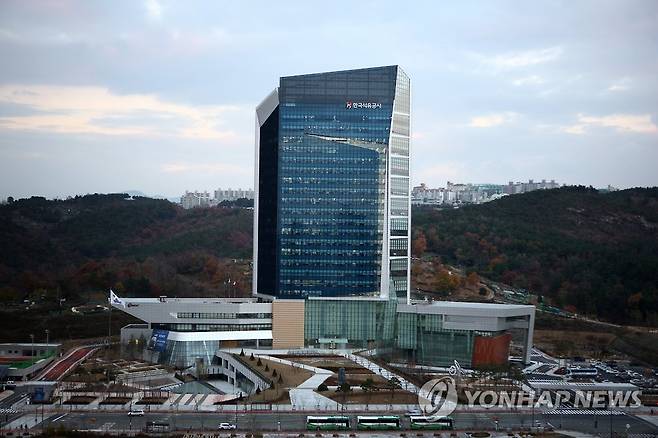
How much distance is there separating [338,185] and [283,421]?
23865mm

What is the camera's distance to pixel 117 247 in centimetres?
12281

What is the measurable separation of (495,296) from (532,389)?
4144 cm

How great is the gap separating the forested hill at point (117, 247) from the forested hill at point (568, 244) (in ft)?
92.9

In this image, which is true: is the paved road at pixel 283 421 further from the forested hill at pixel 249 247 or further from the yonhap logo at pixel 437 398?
the forested hill at pixel 249 247

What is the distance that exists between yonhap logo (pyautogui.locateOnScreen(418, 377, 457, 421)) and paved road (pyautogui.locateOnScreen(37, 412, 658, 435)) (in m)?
0.97

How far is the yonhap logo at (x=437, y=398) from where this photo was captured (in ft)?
135

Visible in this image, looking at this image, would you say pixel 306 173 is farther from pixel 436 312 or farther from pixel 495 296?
pixel 495 296

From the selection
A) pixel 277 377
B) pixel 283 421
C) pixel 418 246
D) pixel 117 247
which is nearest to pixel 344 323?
pixel 277 377

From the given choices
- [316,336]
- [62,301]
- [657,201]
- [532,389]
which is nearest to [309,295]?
[316,336]

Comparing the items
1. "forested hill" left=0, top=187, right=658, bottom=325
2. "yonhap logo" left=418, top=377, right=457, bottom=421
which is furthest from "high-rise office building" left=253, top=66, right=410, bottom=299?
"forested hill" left=0, top=187, right=658, bottom=325

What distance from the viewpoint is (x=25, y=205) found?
139m

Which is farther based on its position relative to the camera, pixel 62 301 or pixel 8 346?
pixel 62 301

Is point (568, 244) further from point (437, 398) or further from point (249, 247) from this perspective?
point (437, 398)

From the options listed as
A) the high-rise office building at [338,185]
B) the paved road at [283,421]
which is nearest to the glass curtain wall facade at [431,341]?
the high-rise office building at [338,185]
